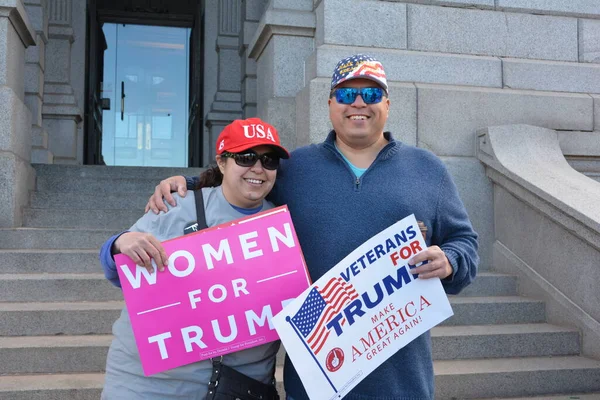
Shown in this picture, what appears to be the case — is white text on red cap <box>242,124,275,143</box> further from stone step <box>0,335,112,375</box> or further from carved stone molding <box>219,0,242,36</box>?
carved stone molding <box>219,0,242,36</box>

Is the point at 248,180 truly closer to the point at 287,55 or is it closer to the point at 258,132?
the point at 258,132

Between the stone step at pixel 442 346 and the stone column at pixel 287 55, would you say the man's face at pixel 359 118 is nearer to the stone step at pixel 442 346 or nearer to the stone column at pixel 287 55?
the stone step at pixel 442 346

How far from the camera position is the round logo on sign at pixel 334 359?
2.03m

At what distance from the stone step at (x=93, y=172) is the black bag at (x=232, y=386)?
5727mm

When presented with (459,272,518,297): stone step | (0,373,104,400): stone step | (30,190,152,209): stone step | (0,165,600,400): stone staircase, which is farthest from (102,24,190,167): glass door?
(0,373,104,400): stone step

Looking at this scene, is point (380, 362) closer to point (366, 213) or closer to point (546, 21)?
point (366, 213)

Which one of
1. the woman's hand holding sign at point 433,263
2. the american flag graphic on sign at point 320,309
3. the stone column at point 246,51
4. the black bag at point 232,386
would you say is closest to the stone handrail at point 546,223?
the woman's hand holding sign at point 433,263

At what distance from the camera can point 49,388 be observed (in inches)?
145

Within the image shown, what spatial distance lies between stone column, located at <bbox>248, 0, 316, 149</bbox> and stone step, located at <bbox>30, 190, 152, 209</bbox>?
71.2 inches

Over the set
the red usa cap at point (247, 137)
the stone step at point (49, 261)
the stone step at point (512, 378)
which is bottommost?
the stone step at point (512, 378)

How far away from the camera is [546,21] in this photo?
665 cm

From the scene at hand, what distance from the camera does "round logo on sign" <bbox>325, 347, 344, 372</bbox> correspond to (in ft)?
6.65

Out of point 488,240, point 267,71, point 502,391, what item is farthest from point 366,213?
point 267,71

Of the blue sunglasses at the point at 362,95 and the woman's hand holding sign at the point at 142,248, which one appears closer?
the woman's hand holding sign at the point at 142,248
